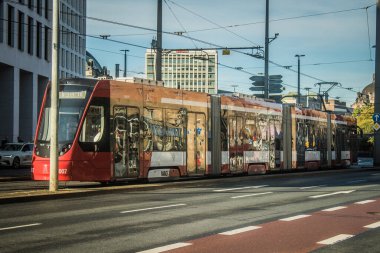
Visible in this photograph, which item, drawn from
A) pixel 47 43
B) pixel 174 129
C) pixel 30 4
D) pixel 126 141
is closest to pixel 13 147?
pixel 174 129

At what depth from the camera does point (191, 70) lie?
131875mm

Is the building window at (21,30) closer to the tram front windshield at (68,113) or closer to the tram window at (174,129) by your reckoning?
the tram window at (174,129)

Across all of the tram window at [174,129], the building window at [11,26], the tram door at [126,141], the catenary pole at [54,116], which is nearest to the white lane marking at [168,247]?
the catenary pole at [54,116]

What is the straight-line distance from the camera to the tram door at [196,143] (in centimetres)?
2105

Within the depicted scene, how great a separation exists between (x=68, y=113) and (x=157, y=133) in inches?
137

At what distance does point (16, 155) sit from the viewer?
3441 cm

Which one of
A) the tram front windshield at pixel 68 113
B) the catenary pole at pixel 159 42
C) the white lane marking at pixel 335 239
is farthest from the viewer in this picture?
the catenary pole at pixel 159 42

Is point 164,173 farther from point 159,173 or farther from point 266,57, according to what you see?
point 266,57

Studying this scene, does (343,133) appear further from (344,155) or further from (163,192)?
(163,192)

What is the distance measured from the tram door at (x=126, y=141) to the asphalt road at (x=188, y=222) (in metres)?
1.71

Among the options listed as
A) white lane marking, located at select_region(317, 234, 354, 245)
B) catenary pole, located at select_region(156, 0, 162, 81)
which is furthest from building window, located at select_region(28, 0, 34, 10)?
white lane marking, located at select_region(317, 234, 354, 245)

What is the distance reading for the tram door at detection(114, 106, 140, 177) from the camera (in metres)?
17.9

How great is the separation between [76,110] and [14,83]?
34.2 meters

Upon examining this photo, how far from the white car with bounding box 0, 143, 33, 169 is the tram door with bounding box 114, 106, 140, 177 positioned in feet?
58.4
